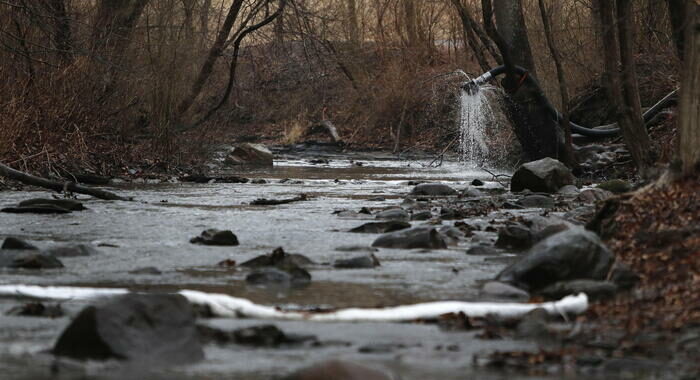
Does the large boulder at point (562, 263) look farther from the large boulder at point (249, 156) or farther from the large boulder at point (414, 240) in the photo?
the large boulder at point (249, 156)

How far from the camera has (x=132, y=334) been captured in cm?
346

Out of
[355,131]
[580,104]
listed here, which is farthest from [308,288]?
[355,131]

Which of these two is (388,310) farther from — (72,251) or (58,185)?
(58,185)

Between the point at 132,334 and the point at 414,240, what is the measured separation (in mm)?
3546

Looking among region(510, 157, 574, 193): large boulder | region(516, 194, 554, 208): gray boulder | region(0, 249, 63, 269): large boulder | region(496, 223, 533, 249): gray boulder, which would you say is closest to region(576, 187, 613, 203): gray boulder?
region(516, 194, 554, 208): gray boulder

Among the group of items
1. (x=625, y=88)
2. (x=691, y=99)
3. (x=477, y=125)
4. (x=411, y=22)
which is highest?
(x=411, y=22)

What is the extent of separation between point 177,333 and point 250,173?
13936 mm

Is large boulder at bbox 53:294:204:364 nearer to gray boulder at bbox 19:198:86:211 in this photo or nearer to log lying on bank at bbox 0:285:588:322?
log lying on bank at bbox 0:285:588:322

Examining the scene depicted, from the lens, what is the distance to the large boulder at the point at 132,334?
3359 millimetres

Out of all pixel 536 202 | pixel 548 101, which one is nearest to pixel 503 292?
pixel 536 202

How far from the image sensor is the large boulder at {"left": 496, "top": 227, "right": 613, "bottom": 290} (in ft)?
16.5

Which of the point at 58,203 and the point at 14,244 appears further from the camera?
the point at 58,203

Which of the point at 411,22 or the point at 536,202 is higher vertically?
the point at 411,22

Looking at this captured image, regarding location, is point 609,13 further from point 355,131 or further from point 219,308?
point 355,131
